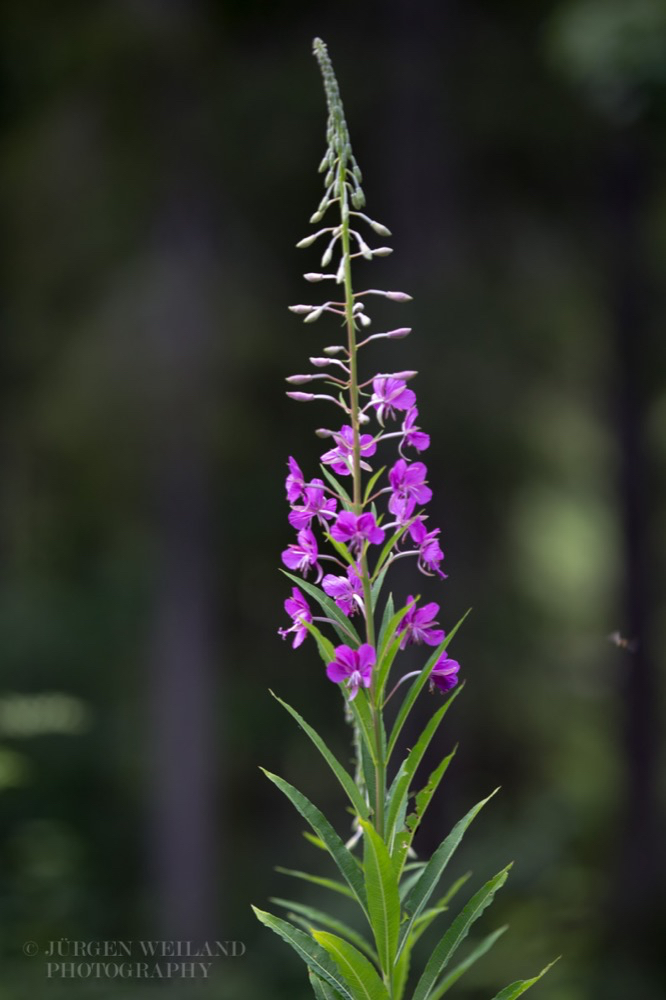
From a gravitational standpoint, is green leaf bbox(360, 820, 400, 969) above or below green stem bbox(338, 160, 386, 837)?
below

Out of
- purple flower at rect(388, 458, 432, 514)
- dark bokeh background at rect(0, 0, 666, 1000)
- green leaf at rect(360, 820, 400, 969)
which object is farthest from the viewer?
dark bokeh background at rect(0, 0, 666, 1000)

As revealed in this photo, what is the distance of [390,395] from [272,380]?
8406 millimetres

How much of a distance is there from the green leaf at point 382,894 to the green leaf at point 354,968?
0.04 meters

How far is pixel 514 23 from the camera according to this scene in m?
9.27

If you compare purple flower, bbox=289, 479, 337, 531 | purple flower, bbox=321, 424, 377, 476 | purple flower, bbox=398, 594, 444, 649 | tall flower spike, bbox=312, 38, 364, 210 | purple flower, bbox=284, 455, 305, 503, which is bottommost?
purple flower, bbox=398, 594, 444, 649

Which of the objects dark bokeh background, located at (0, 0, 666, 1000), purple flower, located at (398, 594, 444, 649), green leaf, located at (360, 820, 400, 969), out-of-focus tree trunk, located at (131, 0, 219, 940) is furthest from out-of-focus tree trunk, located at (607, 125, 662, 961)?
green leaf, located at (360, 820, 400, 969)

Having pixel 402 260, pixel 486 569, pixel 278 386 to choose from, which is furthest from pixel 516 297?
pixel 486 569

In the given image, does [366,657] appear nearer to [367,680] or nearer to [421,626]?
[367,680]

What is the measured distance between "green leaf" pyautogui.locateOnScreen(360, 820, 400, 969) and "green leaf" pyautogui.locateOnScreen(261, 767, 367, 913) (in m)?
0.04

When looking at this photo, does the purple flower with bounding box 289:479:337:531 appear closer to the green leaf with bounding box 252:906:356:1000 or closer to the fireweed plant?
the fireweed plant

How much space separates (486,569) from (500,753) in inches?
79.3

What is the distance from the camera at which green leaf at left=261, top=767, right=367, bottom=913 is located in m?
1.54

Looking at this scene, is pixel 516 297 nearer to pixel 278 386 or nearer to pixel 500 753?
pixel 278 386

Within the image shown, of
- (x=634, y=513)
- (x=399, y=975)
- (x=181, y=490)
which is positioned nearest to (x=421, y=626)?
(x=399, y=975)
